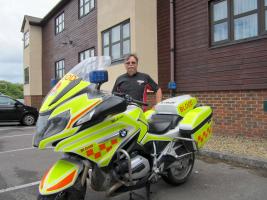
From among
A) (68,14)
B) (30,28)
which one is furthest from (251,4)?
(30,28)

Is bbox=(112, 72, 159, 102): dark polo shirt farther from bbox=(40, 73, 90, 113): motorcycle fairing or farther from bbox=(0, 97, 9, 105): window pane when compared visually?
bbox=(0, 97, 9, 105): window pane

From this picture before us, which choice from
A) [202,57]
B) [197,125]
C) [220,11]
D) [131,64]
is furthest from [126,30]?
[197,125]

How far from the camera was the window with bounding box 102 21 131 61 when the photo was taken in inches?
483

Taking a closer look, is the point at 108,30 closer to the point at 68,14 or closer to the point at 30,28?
the point at 68,14

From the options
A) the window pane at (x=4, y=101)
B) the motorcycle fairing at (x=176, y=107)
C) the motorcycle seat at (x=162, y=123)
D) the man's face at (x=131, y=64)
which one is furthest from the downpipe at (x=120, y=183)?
the window pane at (x=4, y=101)

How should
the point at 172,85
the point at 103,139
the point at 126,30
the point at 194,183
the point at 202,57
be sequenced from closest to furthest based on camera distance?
the point at 103,139 < the point at 194,183 < the point at 202,57 < the point at 172,85 < the point at 126,30

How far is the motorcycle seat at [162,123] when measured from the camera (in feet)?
13.5

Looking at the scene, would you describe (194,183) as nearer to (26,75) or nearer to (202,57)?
(202,57)

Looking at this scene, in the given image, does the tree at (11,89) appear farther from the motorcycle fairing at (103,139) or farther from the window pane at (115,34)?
the motorcycle fairing at (103,139)

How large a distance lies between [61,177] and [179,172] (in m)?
2.13

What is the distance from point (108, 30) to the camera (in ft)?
44.0

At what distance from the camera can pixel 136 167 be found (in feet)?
11.7

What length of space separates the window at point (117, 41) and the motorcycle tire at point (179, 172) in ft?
26.1

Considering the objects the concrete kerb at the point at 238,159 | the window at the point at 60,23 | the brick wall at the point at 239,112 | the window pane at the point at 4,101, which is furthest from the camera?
the window at the point at 60,23
